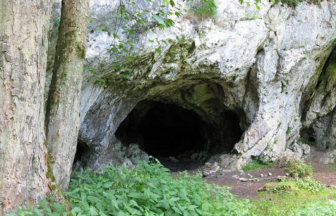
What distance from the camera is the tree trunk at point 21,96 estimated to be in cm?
270

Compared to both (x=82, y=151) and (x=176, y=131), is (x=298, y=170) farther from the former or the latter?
(x=176, y=131)

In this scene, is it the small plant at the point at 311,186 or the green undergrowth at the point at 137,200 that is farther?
the small plant at the point at 311,186

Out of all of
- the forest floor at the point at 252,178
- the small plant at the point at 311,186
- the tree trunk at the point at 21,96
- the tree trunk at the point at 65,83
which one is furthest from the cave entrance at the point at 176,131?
the tree trunk at the point at 21,96

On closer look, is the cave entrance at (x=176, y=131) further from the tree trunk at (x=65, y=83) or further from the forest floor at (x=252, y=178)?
the tree trunk at (x=65, y=83)

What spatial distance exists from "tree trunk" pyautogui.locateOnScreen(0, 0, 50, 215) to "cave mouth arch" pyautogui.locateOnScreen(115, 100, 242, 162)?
11151 mm

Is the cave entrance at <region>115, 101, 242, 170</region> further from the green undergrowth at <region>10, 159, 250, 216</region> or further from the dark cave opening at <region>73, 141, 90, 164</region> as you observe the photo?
the green undergrowth at <region>10, 159, 250, 216</region>

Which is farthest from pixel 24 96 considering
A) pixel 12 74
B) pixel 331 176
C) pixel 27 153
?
pixel 331 176

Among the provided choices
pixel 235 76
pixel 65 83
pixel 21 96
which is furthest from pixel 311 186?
pixel 21 96

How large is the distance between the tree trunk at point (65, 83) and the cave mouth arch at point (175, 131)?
10.5 metres

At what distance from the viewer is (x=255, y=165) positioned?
34.1 feet

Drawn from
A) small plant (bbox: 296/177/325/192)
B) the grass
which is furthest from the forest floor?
the grass

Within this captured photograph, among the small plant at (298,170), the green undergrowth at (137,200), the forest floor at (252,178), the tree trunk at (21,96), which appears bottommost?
the forest floor at (252,178)

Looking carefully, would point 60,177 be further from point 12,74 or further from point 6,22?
point 6,22

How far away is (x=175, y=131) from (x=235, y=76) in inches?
402
